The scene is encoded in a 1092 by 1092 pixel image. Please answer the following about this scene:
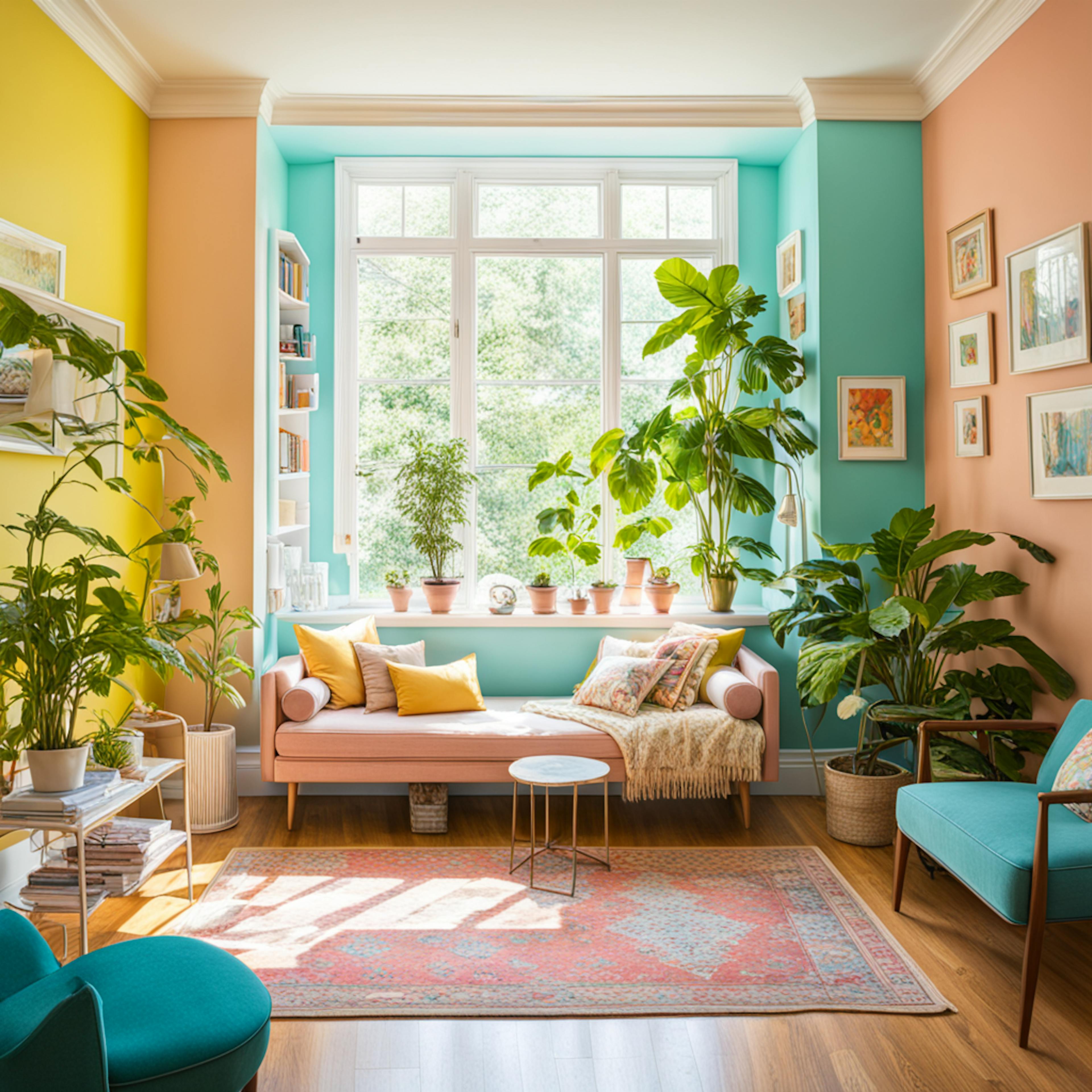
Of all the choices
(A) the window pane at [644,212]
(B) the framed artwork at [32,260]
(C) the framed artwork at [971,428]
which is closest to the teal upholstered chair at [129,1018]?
(B) the framed artwork at [32,260]

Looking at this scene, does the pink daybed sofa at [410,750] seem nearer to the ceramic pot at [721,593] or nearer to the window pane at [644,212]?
the ceramic pot at [721,593]

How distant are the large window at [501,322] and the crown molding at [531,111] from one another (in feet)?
1.59

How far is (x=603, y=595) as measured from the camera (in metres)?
→ 4.50

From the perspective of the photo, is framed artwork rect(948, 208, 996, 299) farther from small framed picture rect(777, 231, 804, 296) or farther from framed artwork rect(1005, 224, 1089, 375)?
small framed picture rect(777, 231, 804, 296)

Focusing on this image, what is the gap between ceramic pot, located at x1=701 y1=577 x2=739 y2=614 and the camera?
443 cm

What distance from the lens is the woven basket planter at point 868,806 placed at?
3.55 metres

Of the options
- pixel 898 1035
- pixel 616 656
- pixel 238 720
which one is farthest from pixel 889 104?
pixel 238 720

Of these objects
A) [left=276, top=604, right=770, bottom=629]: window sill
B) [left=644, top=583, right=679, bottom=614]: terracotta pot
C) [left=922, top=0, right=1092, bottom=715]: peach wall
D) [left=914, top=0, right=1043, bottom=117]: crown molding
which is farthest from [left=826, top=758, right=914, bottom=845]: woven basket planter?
[left=914, top=0, right=1043, bottom=117]: crown molding

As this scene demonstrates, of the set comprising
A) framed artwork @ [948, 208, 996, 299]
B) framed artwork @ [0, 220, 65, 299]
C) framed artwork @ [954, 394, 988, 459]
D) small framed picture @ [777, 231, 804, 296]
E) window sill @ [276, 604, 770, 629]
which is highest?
small framed picture @ [777, 231, 804, 296]

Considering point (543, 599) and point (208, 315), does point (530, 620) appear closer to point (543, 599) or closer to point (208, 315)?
point (543, 599)

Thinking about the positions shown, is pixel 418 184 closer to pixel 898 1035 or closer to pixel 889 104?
pixel 889 104

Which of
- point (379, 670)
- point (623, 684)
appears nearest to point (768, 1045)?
point (623, 684)

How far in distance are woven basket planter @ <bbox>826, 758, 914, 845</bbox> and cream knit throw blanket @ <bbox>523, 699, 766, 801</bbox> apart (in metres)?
0.35

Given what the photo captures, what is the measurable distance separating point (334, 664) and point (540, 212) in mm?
2676
